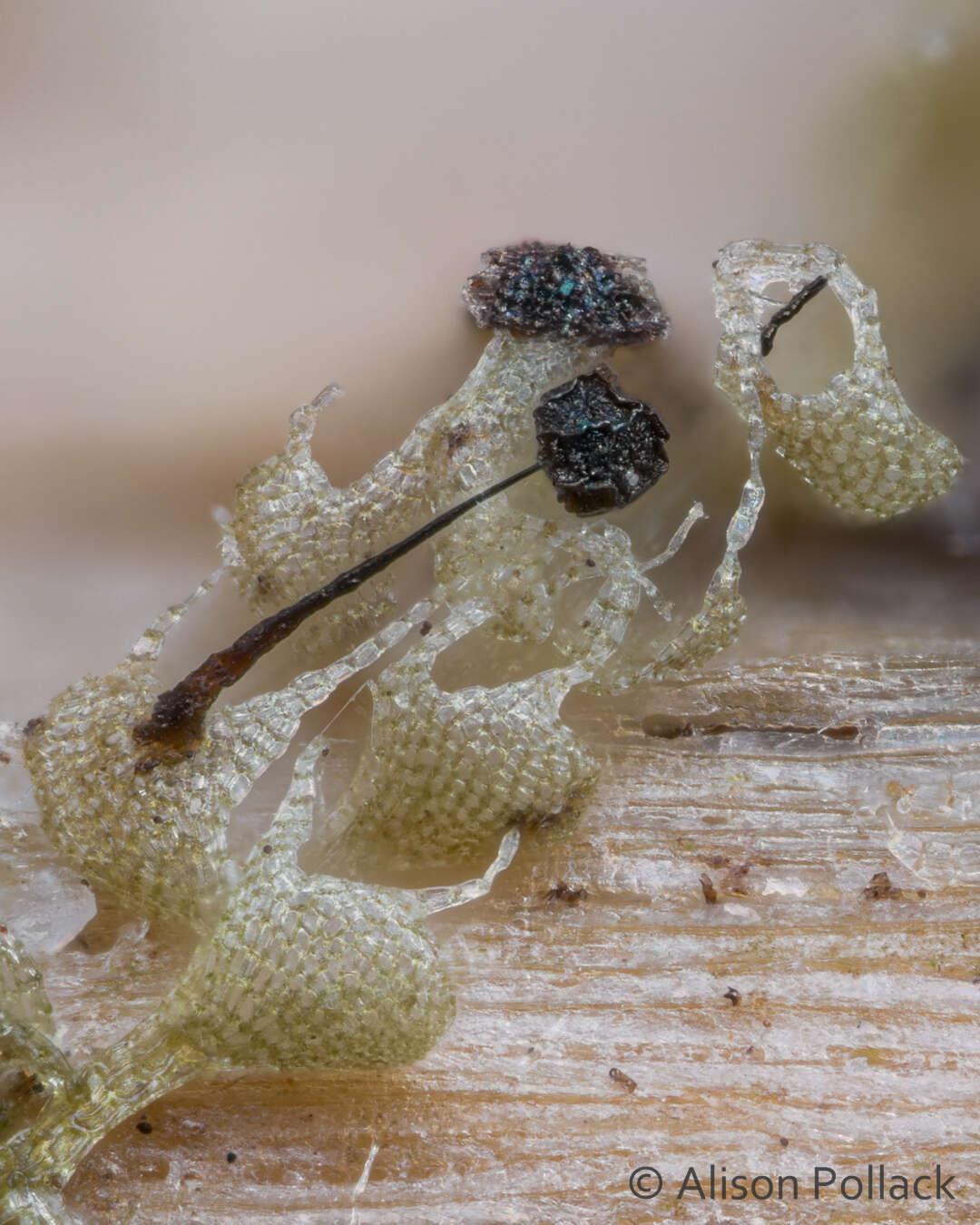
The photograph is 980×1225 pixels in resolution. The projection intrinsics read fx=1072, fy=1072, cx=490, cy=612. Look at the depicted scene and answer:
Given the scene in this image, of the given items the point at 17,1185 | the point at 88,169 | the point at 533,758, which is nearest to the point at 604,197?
the point at 88,169

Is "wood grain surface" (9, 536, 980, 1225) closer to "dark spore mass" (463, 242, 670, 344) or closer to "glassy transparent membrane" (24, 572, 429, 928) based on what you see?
"glassy transparent membrane" (24, 572, 429, 928)

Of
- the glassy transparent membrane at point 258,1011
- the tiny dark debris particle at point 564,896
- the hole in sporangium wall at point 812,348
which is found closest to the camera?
the glassy transparent membrane at point 258,1011

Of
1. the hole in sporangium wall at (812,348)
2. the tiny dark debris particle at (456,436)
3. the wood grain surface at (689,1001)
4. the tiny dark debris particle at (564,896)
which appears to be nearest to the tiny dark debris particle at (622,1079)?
the wood grain surface at (689,1001)

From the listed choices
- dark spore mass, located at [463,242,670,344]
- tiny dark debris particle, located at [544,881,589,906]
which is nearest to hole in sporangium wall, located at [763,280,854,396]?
dark spore mass, located at [463,242,670,344]

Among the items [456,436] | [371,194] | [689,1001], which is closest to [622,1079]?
[689,1001]

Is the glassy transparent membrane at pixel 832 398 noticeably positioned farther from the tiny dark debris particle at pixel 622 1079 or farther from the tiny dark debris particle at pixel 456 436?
the tiny dark debris particle at pixel 622 1079

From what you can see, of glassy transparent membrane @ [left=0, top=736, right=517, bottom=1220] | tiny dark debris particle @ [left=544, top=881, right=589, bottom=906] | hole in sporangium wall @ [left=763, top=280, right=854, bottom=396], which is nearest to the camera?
glassy transparent membrane @ [left=0, top=736, right=517, bottom=1220]

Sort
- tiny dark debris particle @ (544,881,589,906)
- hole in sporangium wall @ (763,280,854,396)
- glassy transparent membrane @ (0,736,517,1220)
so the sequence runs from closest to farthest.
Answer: glassy transparent membrane @ (0,736,517,1220) → tiny dark debris particle @ (544,881,589,906) → hole in sporangium wall @ (763,280,854,396)

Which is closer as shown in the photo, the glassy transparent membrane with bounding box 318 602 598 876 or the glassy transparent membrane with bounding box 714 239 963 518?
the glassy transparent membrane with bounding box 318 602 598 876
